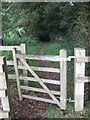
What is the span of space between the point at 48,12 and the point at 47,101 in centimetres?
621

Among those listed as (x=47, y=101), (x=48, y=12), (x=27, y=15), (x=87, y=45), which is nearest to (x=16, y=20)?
(x=27, y=15)

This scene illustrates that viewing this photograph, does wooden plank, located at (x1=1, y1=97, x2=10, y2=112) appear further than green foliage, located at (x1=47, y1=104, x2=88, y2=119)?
No

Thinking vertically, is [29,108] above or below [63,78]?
below

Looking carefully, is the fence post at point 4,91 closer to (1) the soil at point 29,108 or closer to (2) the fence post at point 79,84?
(1) the soil at point 29,108

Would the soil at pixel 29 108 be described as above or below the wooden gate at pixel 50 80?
below

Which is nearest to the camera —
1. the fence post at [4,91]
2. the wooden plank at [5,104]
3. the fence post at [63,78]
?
the fence post at [4,91]

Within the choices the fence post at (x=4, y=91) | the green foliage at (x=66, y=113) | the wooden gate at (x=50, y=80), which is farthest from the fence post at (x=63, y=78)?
→ the fence post at (x=4, y=91)

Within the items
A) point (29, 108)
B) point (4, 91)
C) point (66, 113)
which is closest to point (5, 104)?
point (4, 91)

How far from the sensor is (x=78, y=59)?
14.1ft

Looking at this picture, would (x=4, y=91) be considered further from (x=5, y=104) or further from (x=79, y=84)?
(x=79, y=84)

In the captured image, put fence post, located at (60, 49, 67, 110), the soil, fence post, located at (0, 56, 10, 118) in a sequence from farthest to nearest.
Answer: the soil → fence post, located at (60, 49, 67, 110) → fence post, located at (0, 56, 10, 118)

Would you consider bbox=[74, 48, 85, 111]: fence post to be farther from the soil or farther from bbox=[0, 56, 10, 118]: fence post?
bbox=[0, 56, 10, 118]: fence post

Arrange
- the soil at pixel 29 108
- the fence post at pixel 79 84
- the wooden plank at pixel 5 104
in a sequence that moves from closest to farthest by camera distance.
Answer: the wooden plank at pixel 5 104, the fence post at pixel 79 84, the soil at pixel 29 108

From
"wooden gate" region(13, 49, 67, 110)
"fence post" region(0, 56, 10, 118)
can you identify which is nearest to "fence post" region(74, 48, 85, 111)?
"wooden gate" region(13, 49, 67, 110)
